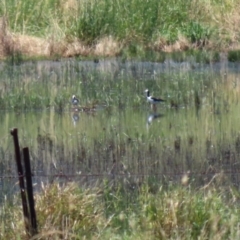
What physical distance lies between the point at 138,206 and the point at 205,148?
3255 millimetres

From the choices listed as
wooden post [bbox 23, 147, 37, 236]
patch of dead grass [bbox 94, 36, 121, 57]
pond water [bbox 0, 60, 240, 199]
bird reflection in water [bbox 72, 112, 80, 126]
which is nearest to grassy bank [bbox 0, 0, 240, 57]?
patch of dead grass [bbox 94, 36, 121, 57]

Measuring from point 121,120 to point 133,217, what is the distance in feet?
20.9

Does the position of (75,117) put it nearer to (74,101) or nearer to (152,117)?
(74,101)

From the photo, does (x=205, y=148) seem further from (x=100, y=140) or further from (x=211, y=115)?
(x=211, y=115)

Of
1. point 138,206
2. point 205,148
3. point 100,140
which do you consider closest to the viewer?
point 138,206

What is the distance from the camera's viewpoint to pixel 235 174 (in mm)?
9867

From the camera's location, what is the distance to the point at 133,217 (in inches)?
298

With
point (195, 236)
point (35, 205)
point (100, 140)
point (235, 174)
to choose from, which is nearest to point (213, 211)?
point (195, 236)

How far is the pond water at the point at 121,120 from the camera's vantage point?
10.2 metres

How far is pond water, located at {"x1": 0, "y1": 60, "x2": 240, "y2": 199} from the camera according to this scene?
1020 centimetres

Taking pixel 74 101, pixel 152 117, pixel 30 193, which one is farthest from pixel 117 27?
pixel 30 193

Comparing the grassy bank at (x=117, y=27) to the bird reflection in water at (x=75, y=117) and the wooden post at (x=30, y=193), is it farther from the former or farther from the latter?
the wooden post at (x=30, y=193)

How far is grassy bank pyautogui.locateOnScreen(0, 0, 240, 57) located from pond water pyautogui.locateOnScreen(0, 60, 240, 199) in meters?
1.13

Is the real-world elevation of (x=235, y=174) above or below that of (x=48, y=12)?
below
